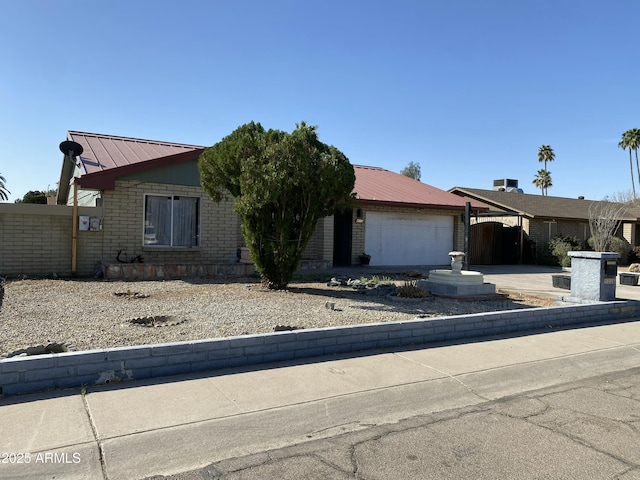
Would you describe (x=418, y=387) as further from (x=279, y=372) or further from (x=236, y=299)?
(x=236, y=299)

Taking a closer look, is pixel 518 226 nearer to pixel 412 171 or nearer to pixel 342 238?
pixel 342 238

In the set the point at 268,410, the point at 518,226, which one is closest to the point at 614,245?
the point at 518,226

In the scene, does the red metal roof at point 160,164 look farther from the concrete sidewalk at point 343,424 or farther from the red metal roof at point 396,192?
the concrete sidewalk at point 343,424

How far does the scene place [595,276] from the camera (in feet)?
34.0

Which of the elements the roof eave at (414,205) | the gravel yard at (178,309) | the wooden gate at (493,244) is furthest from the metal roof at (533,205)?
the gravel yard at (178,309)

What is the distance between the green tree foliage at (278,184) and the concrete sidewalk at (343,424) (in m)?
4.80

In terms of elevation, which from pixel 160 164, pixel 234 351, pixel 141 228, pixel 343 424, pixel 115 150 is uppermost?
pixel 115 150

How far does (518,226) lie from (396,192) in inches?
338

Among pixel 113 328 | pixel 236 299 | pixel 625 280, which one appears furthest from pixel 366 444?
pixel 625 280

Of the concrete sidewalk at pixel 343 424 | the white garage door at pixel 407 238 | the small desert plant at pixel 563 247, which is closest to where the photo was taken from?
the concrete sidewalk at pixel 343 424

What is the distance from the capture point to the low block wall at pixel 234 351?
508 cm

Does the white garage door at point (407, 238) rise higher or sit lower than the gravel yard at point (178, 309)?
higher

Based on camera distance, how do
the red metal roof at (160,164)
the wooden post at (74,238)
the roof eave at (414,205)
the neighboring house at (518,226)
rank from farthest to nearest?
the neighboring house at (518,226) → the roof eave at (414,205) → the red metal roof at (160,164) → the wooden post at (74,238)

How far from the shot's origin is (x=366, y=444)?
4.18 meters
